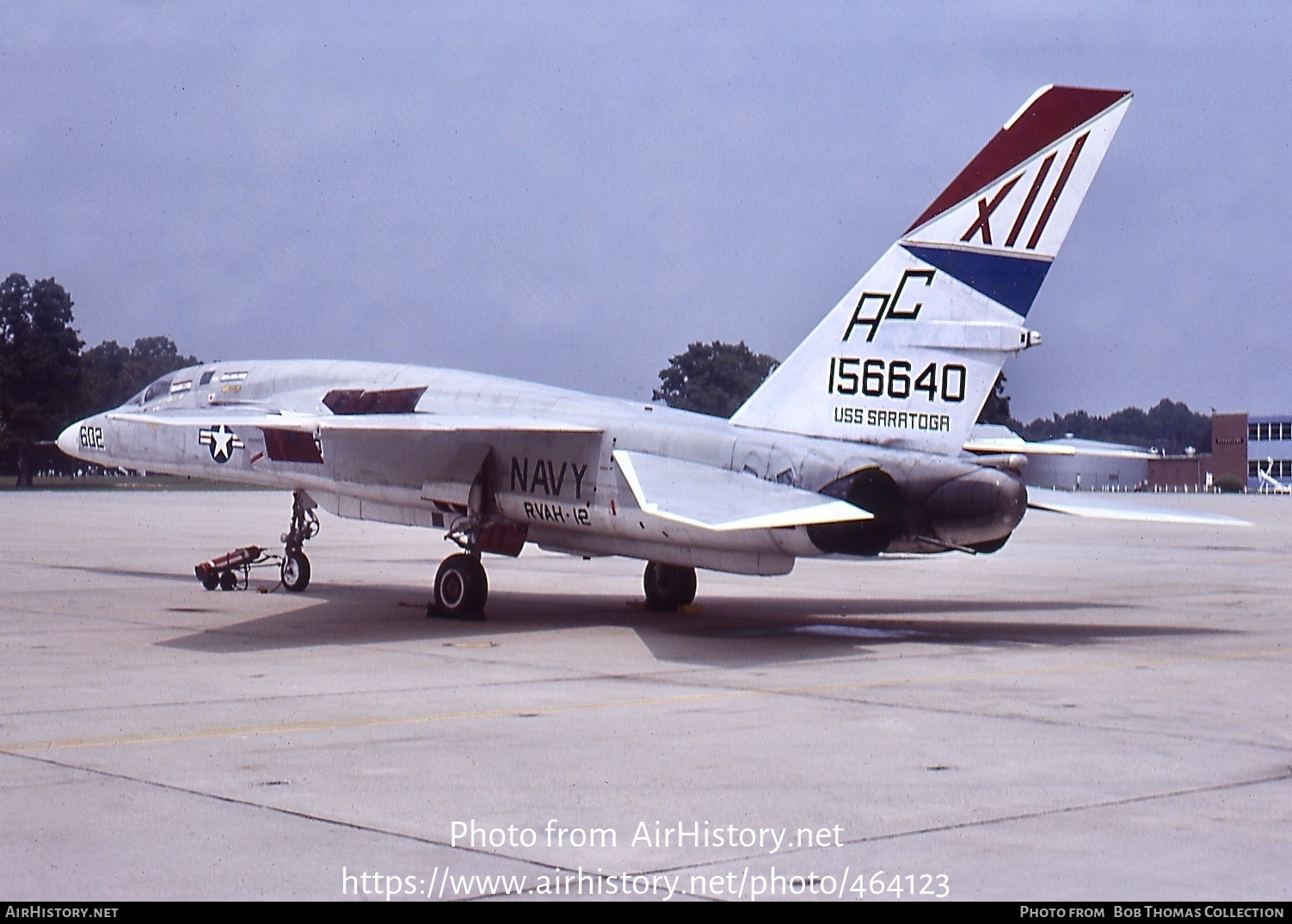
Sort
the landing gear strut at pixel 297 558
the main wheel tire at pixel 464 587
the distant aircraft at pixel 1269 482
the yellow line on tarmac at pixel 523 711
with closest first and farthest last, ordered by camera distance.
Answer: the yellow line on tarmac at pixel 523 711 → the main wheel tire at pixel 464 587 → the landing gear strut at pixel 297 558 → the distant aircraft at pixel 1269 482

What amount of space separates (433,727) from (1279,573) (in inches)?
752

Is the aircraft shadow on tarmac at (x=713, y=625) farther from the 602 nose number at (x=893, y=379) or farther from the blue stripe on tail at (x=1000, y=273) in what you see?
the blue stripe on tail at (x=1000, y=273)

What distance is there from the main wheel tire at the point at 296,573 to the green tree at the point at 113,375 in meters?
34.3

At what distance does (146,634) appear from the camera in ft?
48.0

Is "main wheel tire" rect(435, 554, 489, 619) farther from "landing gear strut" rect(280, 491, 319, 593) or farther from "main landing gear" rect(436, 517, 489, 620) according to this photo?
"landing gear strut" rect(280, 491, 319, 593)

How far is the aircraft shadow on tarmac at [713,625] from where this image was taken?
46.1 feet

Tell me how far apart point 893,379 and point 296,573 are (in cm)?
925

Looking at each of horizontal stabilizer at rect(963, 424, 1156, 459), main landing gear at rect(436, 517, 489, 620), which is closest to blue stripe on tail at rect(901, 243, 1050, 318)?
horizontal stabilizer at rect(963, 424, 1156, 459)

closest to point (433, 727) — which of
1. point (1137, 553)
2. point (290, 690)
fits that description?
point (290, 690)

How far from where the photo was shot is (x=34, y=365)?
7675cm

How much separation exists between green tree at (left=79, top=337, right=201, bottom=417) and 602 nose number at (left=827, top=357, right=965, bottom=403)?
41826 mm

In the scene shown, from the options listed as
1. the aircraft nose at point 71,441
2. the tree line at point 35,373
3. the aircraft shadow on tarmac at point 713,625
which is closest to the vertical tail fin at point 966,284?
the aircraft shadow on tarmac at point 713,625
